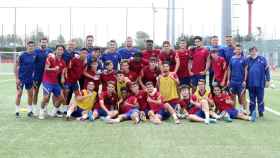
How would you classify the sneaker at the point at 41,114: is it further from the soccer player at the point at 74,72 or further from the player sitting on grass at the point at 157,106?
the player sitting on grass at the point at 157,106

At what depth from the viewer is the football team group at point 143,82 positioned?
12000mm

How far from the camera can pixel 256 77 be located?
12.5 metres

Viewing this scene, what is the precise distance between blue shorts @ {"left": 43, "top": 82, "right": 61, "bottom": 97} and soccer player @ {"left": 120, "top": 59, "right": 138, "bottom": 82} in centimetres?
153

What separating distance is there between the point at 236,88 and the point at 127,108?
2754mm

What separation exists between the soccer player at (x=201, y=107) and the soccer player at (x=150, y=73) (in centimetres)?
109

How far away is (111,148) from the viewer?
849 cm

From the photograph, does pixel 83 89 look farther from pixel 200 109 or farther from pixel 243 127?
pixel 243 127

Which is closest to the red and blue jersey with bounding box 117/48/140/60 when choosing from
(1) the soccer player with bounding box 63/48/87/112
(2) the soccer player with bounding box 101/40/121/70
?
(2) the soccer player with bounding box 101/40/121/70

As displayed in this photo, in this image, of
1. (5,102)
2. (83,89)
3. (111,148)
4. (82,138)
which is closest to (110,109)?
(83,89)

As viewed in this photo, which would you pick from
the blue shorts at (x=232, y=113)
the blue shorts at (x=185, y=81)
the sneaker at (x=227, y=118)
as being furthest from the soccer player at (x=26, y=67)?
the blue shorts at (x=232, y=113)

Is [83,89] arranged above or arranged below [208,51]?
below

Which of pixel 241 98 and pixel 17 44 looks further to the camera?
pixel 17 44

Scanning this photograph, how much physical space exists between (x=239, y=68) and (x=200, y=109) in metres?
1.52

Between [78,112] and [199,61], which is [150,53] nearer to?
[199,61]
